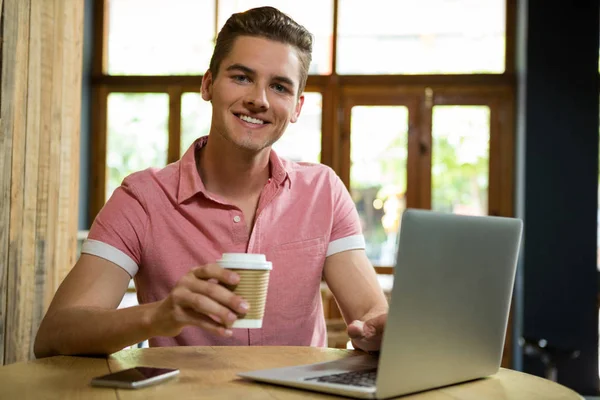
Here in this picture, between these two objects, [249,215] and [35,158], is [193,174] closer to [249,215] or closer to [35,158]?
[249,215]

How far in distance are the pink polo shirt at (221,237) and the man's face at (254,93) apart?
0.38ft

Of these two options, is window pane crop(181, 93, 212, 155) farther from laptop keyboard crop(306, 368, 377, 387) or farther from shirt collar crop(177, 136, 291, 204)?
laptop keyboard crop(306, 368, 377, 387)

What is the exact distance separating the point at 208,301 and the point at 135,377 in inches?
7.3

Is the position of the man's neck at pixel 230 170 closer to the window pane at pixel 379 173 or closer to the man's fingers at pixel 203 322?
the man's fingers at pixel 203 322

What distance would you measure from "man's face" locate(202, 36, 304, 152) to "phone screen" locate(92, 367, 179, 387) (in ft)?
2.41

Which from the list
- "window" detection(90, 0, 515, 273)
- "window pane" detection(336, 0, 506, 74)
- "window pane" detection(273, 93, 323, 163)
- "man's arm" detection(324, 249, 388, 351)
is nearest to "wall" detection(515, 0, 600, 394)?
"window" detection(90, 0, 515, 273)

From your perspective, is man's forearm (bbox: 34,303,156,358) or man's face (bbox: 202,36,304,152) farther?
man's face (bbox: 202,36,304,152)

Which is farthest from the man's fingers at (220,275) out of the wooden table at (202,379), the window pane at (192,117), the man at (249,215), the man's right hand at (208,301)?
the window pane at (192,117)

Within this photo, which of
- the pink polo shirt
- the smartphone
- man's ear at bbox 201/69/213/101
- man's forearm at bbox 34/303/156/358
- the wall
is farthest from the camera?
the wall

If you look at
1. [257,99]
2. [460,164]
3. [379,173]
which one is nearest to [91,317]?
[257,99]

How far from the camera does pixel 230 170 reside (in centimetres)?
196

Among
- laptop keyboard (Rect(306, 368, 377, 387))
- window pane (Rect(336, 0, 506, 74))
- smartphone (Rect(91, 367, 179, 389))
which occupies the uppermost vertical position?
window pane (Rect(336, 0, 506, 74))

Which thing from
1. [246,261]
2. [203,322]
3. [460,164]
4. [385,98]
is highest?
[385,98]

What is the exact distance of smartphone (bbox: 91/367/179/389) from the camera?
1231 mm
